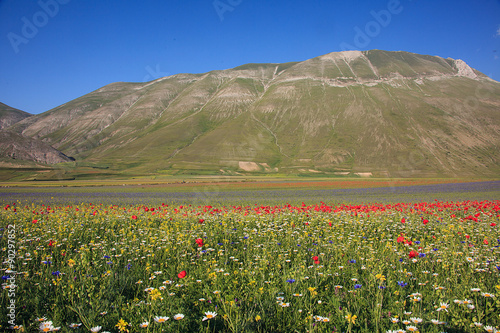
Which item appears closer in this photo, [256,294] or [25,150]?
[256,294]

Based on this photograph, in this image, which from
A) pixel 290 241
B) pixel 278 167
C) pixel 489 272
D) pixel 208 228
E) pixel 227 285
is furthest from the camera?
pixel 278 167

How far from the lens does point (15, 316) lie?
413 cm

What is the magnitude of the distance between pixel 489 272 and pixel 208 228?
7.95 meters

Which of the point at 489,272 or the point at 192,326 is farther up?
the point at 489,272

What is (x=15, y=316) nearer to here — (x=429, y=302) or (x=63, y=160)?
(x=429, y=302)

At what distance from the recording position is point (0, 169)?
103625 millimetres

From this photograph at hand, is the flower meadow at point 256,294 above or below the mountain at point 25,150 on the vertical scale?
below

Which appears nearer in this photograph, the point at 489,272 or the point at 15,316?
the point at 15,316

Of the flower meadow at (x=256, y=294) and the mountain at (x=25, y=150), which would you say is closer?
the flower meadow at (x=256, y=294)

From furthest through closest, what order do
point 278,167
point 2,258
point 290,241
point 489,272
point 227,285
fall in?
point 278,167 < point 290,241 < point 2,258 < point 489,272 < point 227,285

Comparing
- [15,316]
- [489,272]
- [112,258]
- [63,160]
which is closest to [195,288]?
[15,316]

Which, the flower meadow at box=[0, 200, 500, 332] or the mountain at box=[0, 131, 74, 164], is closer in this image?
the flower meadow at box=[0, 200, 500, 332]

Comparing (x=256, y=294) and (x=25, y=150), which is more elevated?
(x=25, y=150)

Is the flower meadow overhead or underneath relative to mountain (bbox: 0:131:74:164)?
underneath
